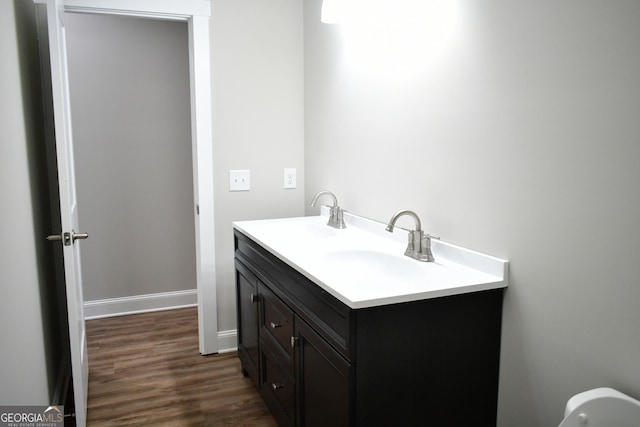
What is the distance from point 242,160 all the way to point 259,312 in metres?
0.97

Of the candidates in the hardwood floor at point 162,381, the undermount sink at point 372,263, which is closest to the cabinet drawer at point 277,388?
the hardwood floor at point 162,381

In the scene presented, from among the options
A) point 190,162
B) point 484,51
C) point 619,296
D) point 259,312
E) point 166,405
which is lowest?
point 166,405

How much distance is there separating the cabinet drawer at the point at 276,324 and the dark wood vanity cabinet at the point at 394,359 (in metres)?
0.05

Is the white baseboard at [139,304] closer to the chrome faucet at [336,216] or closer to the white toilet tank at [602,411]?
the chrome faucet at [336,216]

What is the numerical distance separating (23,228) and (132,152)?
176 cm

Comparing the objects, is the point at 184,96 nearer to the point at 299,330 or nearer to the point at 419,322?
the point at 299,330

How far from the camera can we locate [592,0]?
113cm

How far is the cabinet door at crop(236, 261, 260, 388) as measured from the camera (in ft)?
7.25

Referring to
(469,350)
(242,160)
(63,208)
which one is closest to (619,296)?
(469,350)

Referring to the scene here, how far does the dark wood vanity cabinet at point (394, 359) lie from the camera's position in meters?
1.27

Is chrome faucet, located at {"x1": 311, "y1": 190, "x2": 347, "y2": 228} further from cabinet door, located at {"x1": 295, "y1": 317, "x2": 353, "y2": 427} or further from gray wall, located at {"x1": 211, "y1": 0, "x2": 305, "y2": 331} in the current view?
cabinet door, located at {"x1": 295, "y1": 317, "x2": 353, "y2": 427}

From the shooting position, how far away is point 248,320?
2344 mm

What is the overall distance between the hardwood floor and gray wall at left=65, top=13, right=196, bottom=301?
408 millimetres

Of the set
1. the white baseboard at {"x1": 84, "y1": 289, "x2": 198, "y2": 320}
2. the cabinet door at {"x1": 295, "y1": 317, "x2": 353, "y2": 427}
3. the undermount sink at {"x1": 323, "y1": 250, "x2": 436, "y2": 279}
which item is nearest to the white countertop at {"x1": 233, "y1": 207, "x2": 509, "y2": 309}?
the undermount sink at {"x1": 323, "y1": 250, "x2": 436, "y2": 279}
